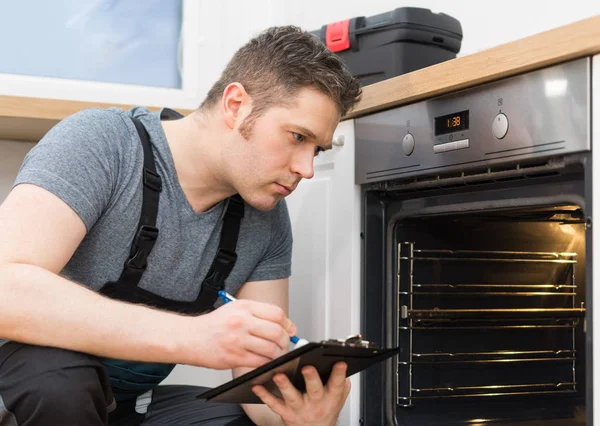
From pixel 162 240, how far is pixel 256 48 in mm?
366

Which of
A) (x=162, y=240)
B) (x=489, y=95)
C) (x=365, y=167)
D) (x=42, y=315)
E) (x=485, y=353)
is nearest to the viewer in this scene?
(x=42, y=315)

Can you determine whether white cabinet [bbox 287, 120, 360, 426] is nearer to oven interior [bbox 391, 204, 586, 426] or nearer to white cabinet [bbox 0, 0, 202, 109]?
oven interior [bbox 391, 204, 586, 426]

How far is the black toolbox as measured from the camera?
5.44 feet

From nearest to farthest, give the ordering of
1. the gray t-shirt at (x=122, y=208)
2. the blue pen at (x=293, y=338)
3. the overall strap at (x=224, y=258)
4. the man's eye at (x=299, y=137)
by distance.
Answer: the blue pen at (x=293, y=338)
the gray t-shirt at (x=122, y=208)
the man's eye at (x=299, y=137)
the overall strap at (x=224, y=258)

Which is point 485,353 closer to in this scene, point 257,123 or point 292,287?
point 292,287

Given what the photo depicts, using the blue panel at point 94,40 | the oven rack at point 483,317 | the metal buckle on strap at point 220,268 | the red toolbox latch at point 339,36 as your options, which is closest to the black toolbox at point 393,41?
the red toolbox latch at point 339,36

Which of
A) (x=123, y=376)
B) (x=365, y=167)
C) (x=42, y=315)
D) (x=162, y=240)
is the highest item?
(x=365, y=167)

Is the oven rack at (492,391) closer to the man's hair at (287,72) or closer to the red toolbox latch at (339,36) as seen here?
the man's hair at (287,72)

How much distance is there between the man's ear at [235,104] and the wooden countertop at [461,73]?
10.4 inches

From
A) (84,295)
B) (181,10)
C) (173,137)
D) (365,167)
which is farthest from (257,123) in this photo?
(181,10)

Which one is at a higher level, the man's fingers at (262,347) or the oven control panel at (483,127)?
the oven control panel at (483,127)

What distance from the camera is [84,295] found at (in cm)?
113

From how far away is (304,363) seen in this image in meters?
1.09

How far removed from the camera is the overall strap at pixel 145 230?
137 cm
